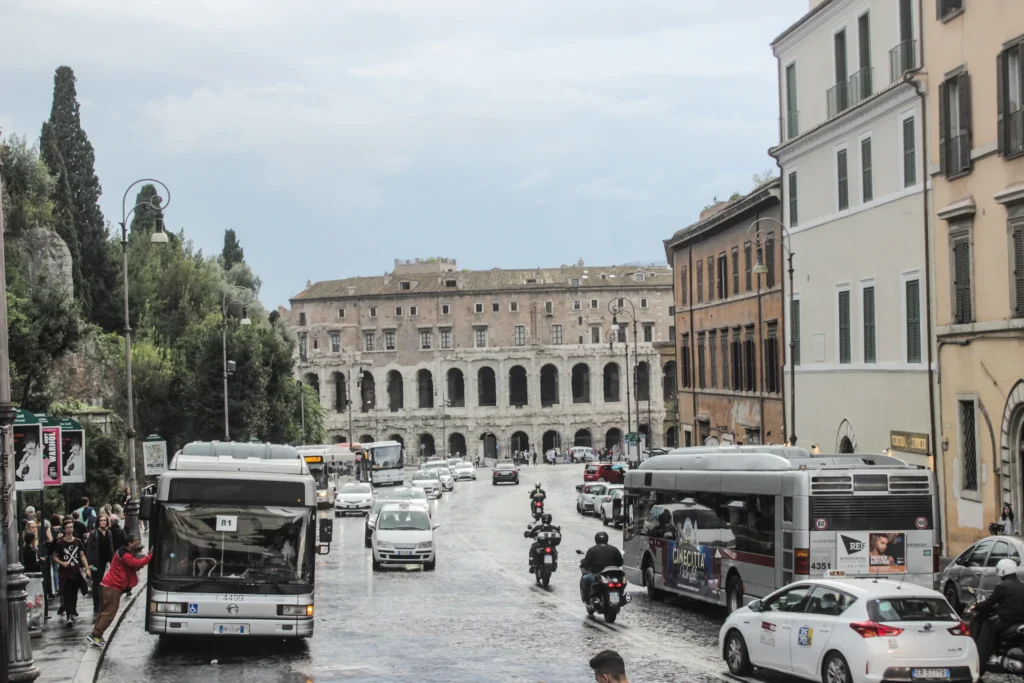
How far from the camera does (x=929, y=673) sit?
44.2ft

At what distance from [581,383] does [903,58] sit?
99.4 metres

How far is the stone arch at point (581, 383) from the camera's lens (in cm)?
12925

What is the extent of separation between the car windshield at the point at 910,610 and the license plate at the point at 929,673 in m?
0.53

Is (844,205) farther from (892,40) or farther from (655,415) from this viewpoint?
(655,415)

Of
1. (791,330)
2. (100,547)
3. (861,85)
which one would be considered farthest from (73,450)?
(791,330)

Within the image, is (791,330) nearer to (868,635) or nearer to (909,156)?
(909,156)

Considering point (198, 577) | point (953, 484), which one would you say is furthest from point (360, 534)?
point (198, 577)

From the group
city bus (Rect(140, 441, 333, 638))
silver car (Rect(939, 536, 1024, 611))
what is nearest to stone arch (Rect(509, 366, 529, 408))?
silver car (Rect(939, 536, 1024, 611))

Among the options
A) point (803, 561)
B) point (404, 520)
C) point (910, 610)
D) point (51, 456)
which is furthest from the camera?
point (404, 520)

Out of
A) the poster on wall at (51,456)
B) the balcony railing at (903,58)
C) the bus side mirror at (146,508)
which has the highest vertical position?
the balcony railing at (903,58)

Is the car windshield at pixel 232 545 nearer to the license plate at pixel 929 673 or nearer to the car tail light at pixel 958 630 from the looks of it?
the license plate at pixel 929 673

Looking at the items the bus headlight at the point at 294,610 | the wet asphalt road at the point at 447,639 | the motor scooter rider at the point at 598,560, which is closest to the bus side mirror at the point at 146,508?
the wet asphalt road at the point at 447,639

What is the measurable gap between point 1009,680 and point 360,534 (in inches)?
1207

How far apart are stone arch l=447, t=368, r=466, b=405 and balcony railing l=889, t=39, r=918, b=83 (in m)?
98.2
